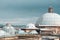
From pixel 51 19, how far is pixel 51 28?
2.78 m

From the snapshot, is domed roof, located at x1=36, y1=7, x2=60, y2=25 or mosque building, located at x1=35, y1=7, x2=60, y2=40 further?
domed roof, located at x1=36, y1=7, x2=60, y2=25

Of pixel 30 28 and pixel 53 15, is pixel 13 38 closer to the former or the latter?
pixel 30 28

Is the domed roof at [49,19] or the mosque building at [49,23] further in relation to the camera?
the domed roof at [49,19]

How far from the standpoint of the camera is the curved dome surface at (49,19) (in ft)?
197

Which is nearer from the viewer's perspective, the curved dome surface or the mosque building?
the mosque building

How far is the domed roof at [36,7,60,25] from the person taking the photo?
197 ft

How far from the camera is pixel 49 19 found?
60.5 meters

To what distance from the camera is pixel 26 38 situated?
43000 millimetres

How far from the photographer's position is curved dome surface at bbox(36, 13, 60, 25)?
5991cm

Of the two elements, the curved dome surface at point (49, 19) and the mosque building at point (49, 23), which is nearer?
the mosque building at point (49, 23)

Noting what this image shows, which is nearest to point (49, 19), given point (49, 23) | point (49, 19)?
point (49, 19)

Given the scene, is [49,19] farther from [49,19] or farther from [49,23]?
[49,23]

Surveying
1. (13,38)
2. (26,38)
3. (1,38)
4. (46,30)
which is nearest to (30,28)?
(46,30)

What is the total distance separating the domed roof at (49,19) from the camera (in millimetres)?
59906
